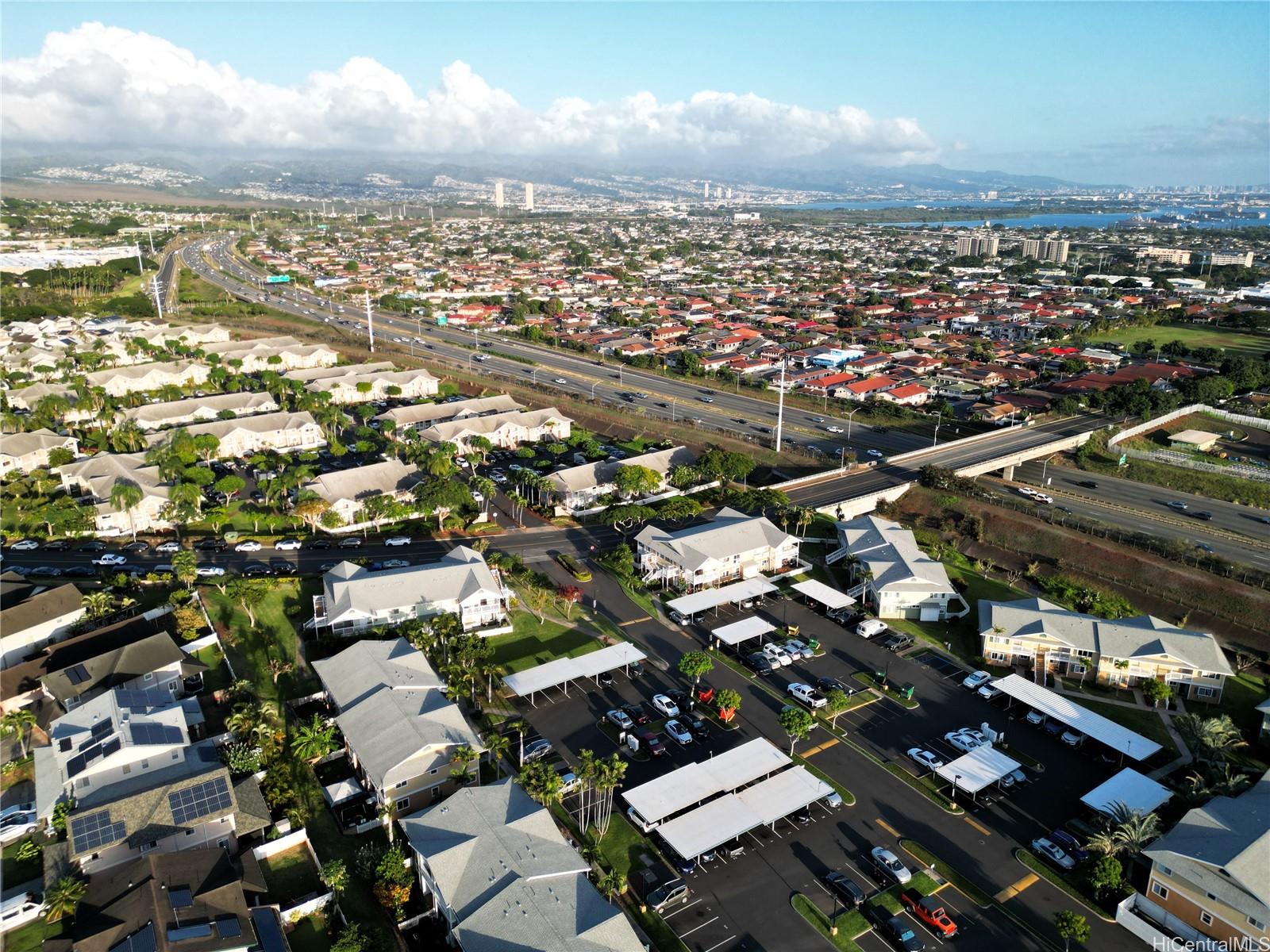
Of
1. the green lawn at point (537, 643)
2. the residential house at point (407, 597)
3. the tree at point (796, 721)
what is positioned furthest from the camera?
the residential house at point (407, 597)

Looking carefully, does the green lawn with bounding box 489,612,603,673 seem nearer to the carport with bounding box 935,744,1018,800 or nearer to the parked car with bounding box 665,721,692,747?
the parked car with bounding box 665,721,692,747

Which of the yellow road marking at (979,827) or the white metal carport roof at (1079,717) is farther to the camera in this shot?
the white metal carport roof at (1079,717)

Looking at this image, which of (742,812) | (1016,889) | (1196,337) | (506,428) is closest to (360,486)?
(506,428)

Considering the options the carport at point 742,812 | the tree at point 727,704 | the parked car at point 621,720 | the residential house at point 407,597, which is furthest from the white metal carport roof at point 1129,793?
the residential house at point 407,597

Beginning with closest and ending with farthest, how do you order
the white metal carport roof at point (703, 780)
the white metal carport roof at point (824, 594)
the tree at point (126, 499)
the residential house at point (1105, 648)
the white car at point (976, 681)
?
the white metal carport roof at point (703, 780)
the residential house at point (1105, 648)
the white car at point (976, 681)
the white metal carport roof at point (824, 594)
the tree at point (126, 499)

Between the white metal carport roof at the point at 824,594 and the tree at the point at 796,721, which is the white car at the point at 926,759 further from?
the white metal carport roof at the point at 824,594

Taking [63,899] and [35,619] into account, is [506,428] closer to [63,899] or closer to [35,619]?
[35,619]

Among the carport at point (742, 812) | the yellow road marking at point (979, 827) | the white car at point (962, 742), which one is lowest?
the yellow road marking at point (979, 827)
